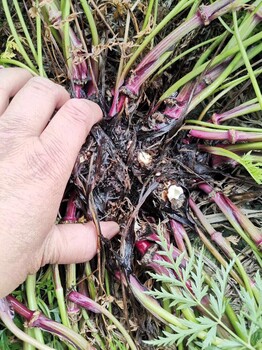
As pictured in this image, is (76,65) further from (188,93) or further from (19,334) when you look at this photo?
(19,334)

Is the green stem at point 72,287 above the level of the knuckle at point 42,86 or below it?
below

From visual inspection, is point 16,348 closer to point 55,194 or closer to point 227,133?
point 55,194

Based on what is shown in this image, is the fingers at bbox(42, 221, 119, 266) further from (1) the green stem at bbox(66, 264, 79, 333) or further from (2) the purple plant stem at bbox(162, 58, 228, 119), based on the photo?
(2) the purple plant stem at bbox(162, 58, 228, 119)

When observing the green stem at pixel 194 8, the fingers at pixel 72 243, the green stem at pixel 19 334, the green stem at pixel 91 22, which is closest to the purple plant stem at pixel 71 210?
the fingers at pixel 72 243

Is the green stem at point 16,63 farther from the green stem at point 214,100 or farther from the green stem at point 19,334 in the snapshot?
the green stem at point 19,334

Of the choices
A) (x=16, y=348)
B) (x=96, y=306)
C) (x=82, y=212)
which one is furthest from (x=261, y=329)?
(x=16, y=348)

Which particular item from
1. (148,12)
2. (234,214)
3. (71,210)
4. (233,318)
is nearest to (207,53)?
(148,12)
